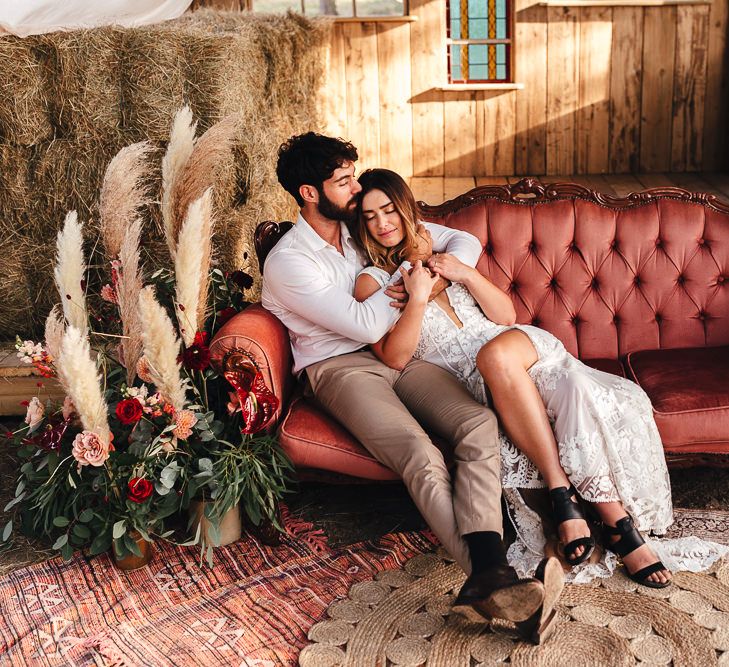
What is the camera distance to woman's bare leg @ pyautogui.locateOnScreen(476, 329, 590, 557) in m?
2.36

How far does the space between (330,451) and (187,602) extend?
0.56 m

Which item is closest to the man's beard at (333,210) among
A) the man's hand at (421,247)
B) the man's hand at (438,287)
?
the man's hand at (421,247)

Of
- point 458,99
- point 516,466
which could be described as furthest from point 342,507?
point 458,99

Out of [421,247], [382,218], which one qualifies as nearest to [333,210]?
[382,218]

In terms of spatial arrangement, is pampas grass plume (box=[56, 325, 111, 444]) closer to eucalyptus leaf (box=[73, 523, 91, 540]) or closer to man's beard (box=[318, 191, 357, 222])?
eucalyptus leaf (box=[73, 523, 91, 540])

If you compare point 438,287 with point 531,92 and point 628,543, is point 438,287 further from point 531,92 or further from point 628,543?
point 531,92

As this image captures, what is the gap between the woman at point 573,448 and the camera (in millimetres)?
2318

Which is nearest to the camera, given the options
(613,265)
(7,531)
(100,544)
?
(100,544)

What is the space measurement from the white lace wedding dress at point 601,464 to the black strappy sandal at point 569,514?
43 mm

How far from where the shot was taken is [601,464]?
2.33m

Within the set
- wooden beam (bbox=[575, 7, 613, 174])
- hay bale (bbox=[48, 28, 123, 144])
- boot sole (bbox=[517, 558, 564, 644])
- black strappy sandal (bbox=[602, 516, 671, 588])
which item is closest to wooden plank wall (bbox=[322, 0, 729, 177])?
wooden beam (bbox=[575, 7, 613, 174])

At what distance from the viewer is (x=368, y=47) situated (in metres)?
6.17

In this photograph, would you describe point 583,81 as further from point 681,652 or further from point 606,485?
point 681,652

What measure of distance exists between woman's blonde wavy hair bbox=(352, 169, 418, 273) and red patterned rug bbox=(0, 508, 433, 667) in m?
0.84
